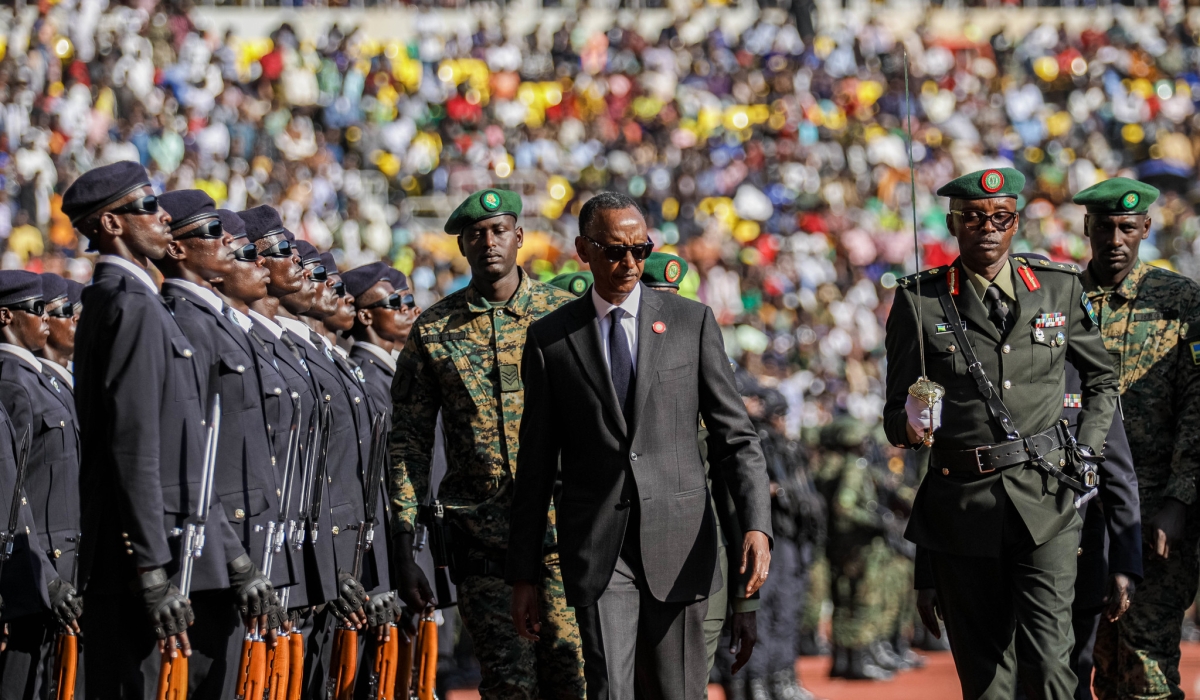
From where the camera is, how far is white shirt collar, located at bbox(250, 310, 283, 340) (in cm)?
764

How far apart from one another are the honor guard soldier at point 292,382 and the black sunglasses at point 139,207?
1069 millimetres

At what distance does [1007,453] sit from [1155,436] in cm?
167

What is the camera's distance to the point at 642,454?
5.58m

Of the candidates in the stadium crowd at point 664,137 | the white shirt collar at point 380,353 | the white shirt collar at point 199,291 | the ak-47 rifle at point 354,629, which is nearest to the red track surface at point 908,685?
the white shirt collar at point 380,353

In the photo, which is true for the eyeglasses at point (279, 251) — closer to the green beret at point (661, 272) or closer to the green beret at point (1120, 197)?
the green beret at point (661, 272)

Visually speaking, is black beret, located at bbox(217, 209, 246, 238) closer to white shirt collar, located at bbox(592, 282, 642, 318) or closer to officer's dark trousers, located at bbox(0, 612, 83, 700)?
officer's dark trousers, located at bbox(0, 612, 83, 700)

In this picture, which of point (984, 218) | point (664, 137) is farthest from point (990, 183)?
point (664, 137)

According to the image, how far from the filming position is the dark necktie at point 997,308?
21.0ft

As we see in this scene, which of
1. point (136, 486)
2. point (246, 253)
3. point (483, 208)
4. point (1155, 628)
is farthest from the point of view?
point (1155, 628)

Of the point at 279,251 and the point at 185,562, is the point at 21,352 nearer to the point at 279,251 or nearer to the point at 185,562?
the point at 279,251

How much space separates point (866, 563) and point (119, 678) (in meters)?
9.05

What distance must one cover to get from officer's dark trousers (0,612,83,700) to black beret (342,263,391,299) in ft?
8.81

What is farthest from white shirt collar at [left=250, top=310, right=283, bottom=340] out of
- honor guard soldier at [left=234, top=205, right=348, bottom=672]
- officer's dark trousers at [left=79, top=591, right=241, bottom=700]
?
officer's dark trousers at [left=79, top=591, right=241, bottom=700]

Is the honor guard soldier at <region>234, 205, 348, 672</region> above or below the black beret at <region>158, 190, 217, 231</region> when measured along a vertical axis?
below
